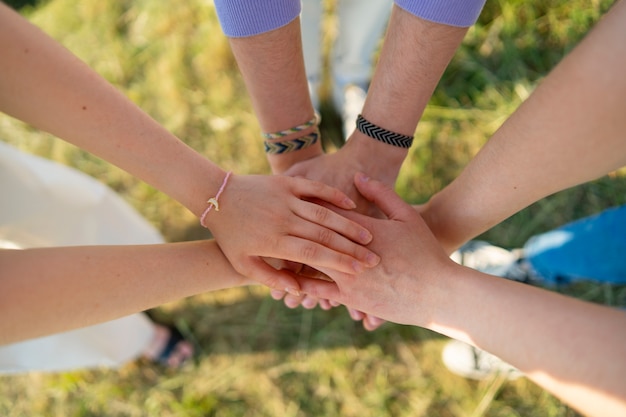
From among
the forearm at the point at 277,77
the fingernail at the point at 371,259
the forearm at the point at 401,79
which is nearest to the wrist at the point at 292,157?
the forearm at the point at 277,77

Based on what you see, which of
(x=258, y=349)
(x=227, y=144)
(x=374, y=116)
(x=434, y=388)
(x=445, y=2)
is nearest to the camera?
(x=445, y=2)

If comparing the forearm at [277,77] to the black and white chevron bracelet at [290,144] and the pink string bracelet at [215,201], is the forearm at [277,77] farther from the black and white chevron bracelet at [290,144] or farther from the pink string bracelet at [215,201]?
the pink string bracelet at [215,201]

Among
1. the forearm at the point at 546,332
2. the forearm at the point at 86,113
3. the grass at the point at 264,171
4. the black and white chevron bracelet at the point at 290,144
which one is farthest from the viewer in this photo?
the grass at the point at 264,171

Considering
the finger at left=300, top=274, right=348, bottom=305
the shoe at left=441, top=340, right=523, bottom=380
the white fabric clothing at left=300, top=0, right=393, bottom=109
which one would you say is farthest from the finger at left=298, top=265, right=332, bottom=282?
the white fabric clothing at left=300, top=0, right=393, bottom=109

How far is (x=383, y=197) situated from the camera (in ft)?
3.41

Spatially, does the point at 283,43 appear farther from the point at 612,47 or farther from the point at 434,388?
the point at 434,388

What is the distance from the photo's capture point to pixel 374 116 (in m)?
1.08

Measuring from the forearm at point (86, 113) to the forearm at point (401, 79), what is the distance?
35 centimetres

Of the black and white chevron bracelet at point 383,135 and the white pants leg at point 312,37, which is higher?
the white pants leg at point 312,37

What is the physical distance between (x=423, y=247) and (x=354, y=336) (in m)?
0.65

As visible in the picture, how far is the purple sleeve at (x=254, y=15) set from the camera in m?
0.91

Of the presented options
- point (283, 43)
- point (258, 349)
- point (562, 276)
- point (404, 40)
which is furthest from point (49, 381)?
point (562, 276)

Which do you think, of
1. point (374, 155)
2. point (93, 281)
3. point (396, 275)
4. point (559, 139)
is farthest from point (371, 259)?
A: point (93, 281)

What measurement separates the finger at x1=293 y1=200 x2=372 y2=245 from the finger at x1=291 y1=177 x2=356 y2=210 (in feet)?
Result: 0.11
